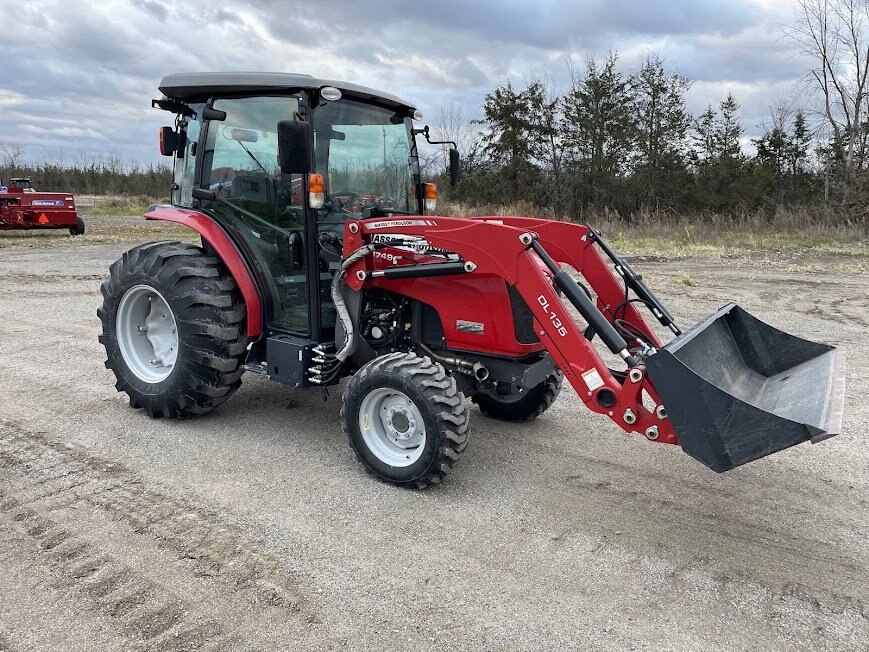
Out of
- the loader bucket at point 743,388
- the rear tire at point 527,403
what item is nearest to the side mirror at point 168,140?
the rear tire at point 527,403

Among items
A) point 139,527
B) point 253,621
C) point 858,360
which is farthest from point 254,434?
point 858,360

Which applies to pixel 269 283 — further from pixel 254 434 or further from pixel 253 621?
pixel 253 621

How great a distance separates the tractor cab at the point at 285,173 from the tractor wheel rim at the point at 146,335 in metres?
0.79

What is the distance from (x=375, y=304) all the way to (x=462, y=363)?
0.69 m

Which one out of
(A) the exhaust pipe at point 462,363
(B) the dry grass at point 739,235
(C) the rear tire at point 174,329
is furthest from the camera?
(B) the dry grass at point 739,235

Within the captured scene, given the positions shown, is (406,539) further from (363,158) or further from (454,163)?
(454,163)

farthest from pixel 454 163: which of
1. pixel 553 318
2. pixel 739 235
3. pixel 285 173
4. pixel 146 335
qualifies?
pixel 739 235

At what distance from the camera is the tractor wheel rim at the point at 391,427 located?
378cm

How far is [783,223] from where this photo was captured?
803 inches

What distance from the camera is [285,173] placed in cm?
406

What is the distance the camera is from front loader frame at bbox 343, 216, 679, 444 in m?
3.33

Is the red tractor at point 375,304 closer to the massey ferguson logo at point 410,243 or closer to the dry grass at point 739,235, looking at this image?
the massey ferguson logo at point 410,243

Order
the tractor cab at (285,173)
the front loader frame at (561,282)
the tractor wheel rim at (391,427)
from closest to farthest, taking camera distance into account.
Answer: the front loader frame at (561,282) → the tractor wheel rim at (391,427) → the tractor cab at (285,173)

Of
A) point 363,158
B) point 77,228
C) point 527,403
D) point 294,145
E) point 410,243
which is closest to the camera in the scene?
point 294,145
